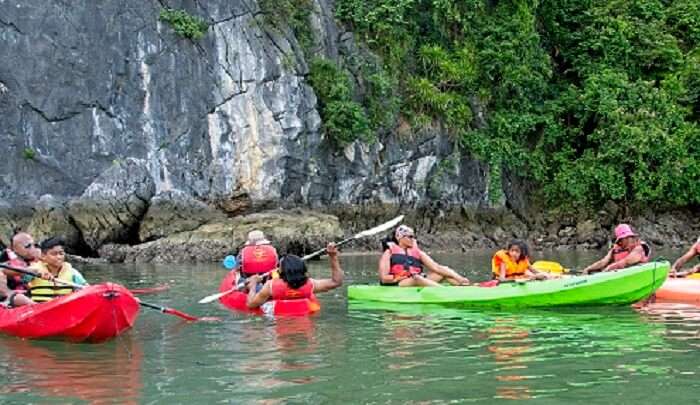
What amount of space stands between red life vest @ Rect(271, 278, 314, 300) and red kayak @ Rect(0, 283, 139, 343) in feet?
6.70

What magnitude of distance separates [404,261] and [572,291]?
7.03 ft

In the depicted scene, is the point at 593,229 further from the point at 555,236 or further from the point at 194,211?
the point at 194,211

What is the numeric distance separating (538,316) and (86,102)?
15052 mm

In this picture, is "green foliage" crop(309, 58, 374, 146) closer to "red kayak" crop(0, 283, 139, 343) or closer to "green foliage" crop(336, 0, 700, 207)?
"green foliage" crop(336, 0, 700, 207)

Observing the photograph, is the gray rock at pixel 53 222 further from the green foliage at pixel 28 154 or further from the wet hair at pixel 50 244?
the wet hair at pixel 50 244

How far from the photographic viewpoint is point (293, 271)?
10.4 m

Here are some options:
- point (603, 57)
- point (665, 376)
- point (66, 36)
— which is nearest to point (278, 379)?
point (665, 376)

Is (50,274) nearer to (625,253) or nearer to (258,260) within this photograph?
(258,260)

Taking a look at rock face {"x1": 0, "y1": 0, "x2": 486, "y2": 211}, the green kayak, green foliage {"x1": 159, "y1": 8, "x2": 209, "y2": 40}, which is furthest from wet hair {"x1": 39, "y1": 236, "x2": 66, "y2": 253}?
green foliage {"x1": 159, "y1": 8, "x2": 209, "y2": 40}

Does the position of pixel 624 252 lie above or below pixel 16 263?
below

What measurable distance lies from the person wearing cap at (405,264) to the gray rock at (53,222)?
1162cm

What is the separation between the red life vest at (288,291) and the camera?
416 inches

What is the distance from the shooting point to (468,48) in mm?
27797

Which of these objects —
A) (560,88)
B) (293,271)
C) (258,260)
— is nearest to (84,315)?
(293,271)
